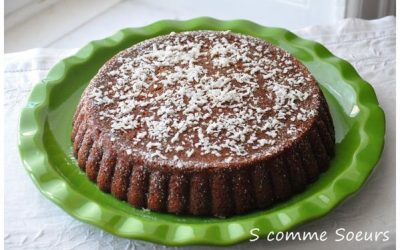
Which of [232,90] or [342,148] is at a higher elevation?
[232,90]

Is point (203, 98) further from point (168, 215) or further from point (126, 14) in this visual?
point (126, 14)

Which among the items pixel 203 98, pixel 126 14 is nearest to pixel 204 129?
pixel 203 98

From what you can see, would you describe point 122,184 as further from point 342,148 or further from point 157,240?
point 342,148

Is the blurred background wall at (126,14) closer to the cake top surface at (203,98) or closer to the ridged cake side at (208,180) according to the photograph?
the cake top surface at (203,98)

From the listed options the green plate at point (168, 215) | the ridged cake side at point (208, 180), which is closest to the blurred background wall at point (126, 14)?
the green plate at point (168, 215)

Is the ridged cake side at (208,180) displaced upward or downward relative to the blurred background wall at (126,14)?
upward

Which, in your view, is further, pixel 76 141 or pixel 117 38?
pixel 117 38

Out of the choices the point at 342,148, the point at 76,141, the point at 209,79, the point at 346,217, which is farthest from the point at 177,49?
the point at 346,217
